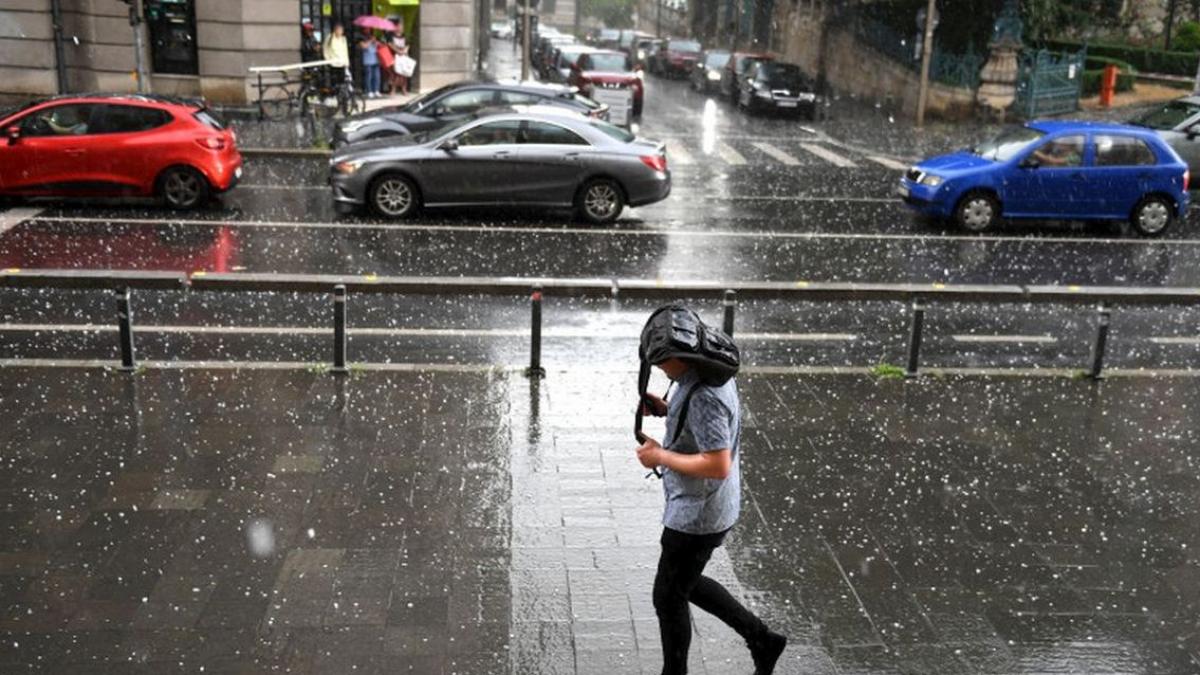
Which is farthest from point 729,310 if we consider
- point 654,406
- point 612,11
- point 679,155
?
point 612,11

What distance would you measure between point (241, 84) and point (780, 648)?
81.2 feet

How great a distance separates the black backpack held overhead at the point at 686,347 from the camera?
15.4 ft

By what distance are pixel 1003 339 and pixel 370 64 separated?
2117 centimetres

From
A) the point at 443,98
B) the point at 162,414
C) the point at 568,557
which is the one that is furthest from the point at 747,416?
the point at 443,98

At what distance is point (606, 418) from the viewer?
889 centimetres

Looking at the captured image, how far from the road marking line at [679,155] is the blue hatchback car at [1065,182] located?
6882 mm

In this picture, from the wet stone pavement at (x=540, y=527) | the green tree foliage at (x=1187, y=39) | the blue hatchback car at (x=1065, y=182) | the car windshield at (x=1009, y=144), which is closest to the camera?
the wet stone pavement at (x=540, y=527)

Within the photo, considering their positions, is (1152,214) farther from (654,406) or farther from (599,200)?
(654,406)

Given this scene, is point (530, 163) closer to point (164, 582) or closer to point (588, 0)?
point (164, 582)

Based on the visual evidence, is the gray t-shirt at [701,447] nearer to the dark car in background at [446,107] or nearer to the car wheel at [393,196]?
the car wheel at [393,196]

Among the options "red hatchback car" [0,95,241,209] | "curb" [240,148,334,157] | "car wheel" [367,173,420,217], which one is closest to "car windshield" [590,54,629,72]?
"curb" [240,148,334,157]

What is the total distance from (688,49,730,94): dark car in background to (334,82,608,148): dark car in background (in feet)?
66.2

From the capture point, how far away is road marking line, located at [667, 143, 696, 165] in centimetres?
2361

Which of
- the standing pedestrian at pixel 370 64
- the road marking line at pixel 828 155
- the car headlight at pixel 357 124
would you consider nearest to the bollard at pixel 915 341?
the car headlight at pixel 357 124
